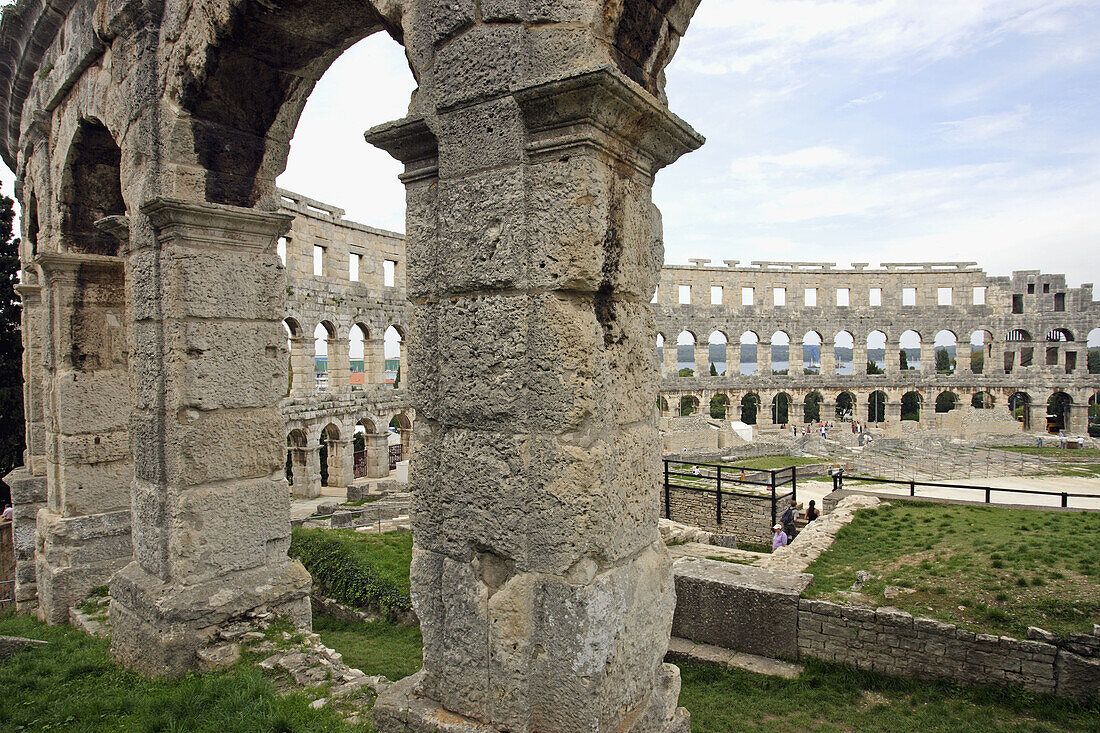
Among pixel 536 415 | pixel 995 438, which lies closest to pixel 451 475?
pixel 536 415

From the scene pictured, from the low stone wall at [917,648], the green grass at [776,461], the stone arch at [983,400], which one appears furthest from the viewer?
the stone arch at [983,400]

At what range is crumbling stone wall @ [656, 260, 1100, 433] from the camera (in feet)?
106

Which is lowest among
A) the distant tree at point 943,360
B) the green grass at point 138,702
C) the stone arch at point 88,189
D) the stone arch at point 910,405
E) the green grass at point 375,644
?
the stone arch at point 910,405

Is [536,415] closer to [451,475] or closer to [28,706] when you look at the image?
[451,475]

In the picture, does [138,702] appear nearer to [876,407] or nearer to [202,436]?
[202,436]

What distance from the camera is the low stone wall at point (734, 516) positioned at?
11703 mm

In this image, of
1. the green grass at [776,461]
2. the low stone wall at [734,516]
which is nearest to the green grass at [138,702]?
the low stone wall at [734,516]

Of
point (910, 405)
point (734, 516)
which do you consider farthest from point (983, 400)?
point (734, 516)

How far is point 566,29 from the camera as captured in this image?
2.54m

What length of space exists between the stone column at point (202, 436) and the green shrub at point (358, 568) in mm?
2348

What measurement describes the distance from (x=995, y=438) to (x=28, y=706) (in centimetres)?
3131

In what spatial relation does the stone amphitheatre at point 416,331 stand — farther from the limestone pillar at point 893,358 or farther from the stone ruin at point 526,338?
the limestone pillar at point 893,358

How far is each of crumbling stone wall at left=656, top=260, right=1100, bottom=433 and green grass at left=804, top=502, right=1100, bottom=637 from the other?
22.9m

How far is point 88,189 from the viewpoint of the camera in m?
6.77
